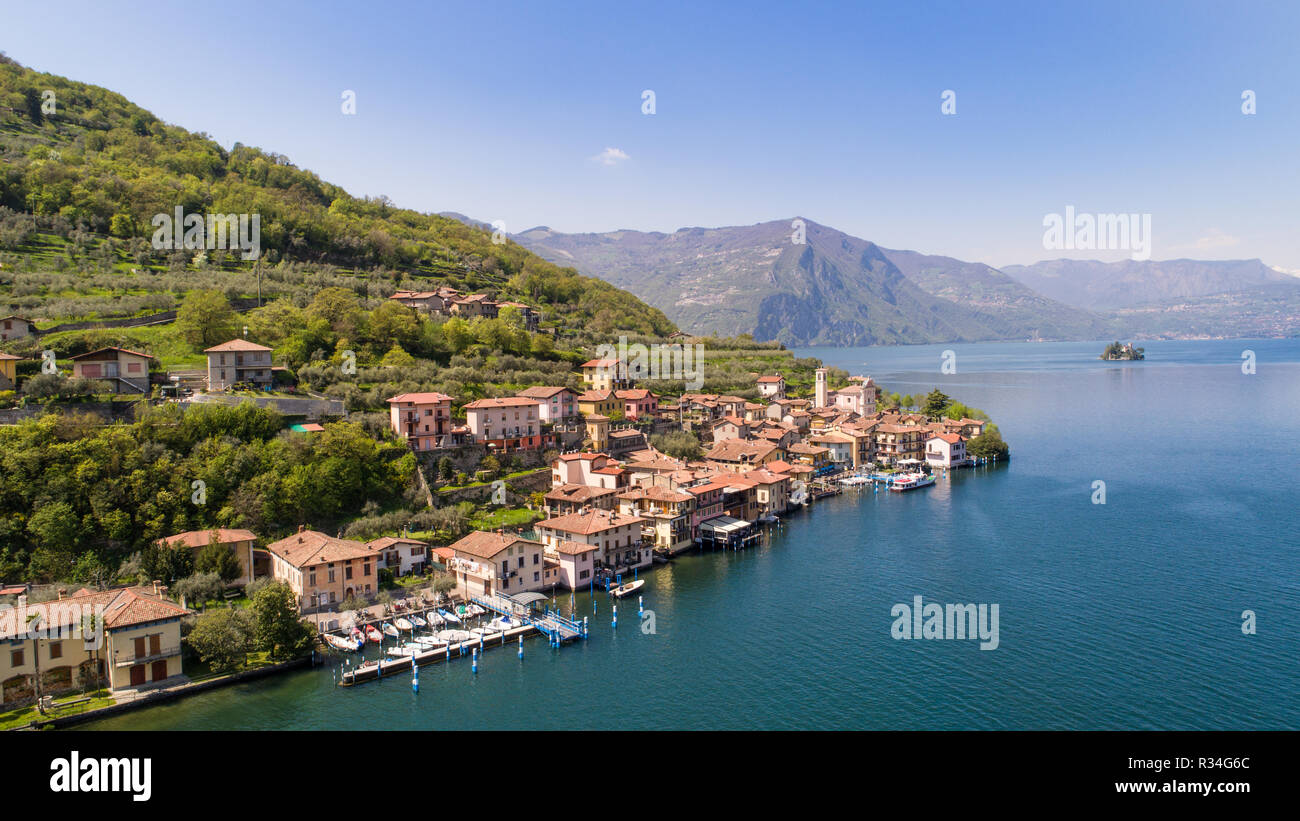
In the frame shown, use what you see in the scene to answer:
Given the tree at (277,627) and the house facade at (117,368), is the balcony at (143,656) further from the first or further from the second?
the house facade at (117,368)

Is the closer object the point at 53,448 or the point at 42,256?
the point at 53,448

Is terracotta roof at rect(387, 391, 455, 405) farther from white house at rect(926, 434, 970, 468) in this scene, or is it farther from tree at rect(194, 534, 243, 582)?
white house at rect(926, 434, 970, 468)

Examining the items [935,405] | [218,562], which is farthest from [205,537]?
Result: [935,405]

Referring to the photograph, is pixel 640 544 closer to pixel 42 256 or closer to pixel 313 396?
pixel 313 396

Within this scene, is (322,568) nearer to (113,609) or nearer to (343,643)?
(343,643)

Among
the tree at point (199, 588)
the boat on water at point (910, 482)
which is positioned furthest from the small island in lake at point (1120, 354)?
the tree at point (199, 588)

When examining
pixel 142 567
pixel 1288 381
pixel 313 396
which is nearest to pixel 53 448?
pixel 142 567
